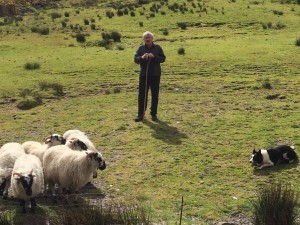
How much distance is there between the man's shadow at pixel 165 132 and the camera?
13.0 metres

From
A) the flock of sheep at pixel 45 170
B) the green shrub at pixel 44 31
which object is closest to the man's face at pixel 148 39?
the flock of sheep at pixel 45 170

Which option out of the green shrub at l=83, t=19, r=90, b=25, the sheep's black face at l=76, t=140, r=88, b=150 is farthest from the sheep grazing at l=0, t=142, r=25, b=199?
the green shrub at l=83, t=19, r=90, b=25

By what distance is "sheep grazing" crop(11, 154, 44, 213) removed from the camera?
8.41 m

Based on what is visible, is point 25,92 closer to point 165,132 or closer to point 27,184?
point 165,132

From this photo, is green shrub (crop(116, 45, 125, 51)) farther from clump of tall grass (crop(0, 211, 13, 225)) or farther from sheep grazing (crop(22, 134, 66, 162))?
clump of tall grass (crop(0, 211, 13, 225))

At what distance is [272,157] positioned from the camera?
1047cm

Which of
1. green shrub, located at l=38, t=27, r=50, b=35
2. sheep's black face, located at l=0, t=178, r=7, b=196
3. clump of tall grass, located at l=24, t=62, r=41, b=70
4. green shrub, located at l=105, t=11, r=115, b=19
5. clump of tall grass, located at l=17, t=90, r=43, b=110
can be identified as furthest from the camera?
green shrub, located at l=105, t=11, r=115, b=19

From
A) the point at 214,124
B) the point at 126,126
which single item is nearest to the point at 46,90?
the point at 126,126

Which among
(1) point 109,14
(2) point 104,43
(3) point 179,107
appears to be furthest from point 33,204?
(1) point 109,14

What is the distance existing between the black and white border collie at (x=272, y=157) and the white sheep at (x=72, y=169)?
3.39 meters

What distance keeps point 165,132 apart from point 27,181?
19.7 feet

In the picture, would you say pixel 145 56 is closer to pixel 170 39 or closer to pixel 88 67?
pixel 88 67

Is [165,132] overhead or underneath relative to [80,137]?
underneath

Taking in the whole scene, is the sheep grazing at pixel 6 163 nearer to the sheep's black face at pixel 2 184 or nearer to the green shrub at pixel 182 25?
the sheep's black face at pixel 2 184
